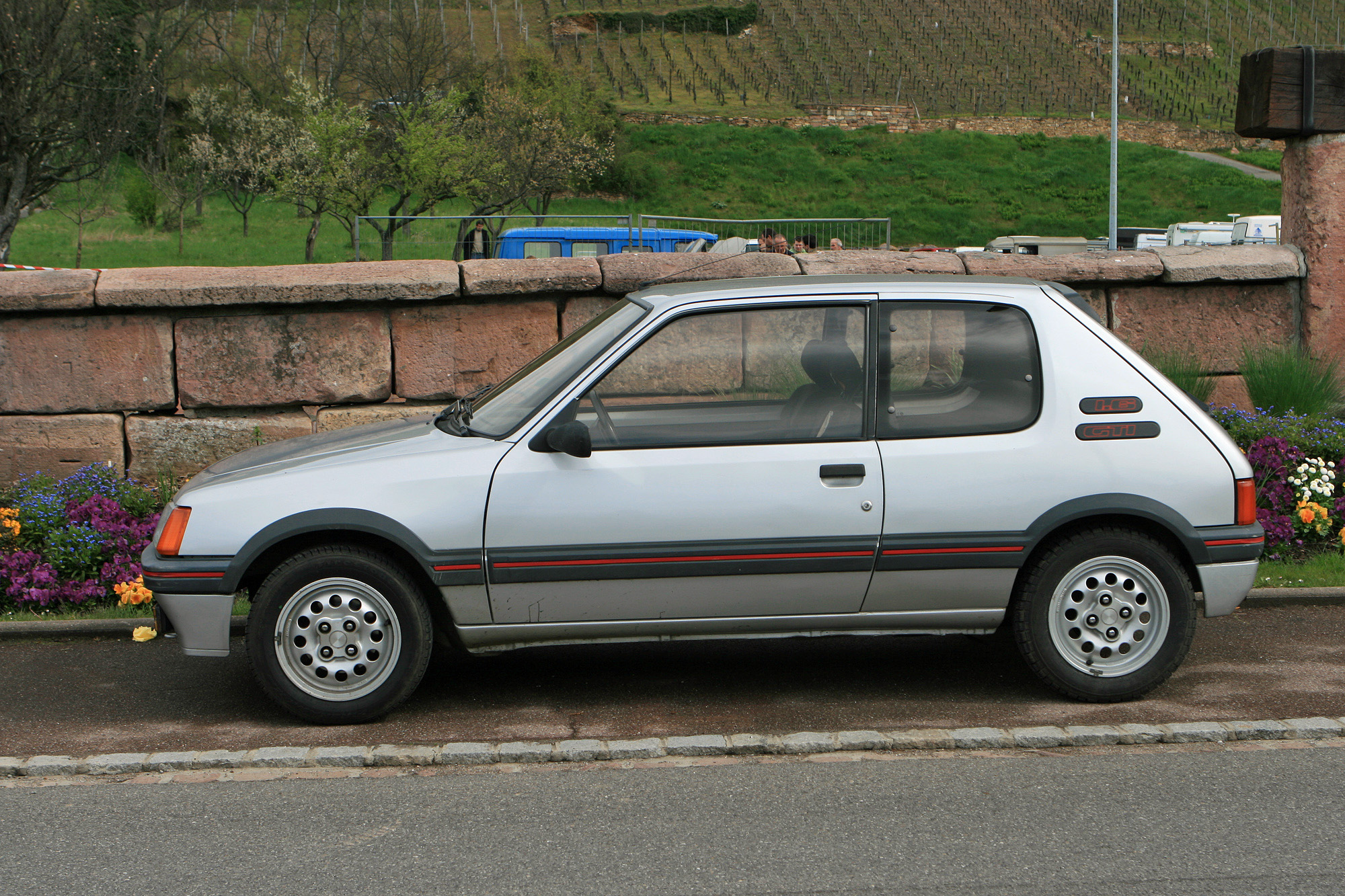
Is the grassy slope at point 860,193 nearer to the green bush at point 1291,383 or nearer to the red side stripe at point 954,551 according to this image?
the green bush at point 1291,383

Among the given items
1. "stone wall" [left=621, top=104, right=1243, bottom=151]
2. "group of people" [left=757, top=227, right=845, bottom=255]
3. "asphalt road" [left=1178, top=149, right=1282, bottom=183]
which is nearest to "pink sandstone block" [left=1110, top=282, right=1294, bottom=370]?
"group of people" [left=757, top=227, right=845, bottom=255]

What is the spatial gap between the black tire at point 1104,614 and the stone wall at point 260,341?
3.62m

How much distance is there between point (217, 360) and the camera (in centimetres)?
785

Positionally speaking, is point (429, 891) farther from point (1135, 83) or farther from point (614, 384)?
point (1135, 83)

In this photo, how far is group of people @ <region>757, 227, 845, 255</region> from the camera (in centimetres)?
990

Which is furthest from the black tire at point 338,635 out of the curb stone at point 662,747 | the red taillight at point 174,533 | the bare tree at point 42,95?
the bare tree at point 42,95

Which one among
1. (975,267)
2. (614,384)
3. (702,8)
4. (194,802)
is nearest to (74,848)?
(194,802)

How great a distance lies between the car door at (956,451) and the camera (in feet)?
14.7

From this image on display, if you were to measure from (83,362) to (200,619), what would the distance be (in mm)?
4077

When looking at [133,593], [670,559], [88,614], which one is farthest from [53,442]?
[670,559]

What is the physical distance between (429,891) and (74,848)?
1.16 m

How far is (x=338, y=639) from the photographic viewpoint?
4.43 meters

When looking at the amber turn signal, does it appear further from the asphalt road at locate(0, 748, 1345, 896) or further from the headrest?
the headrest

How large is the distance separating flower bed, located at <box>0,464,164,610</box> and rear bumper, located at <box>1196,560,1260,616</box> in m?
5.10
